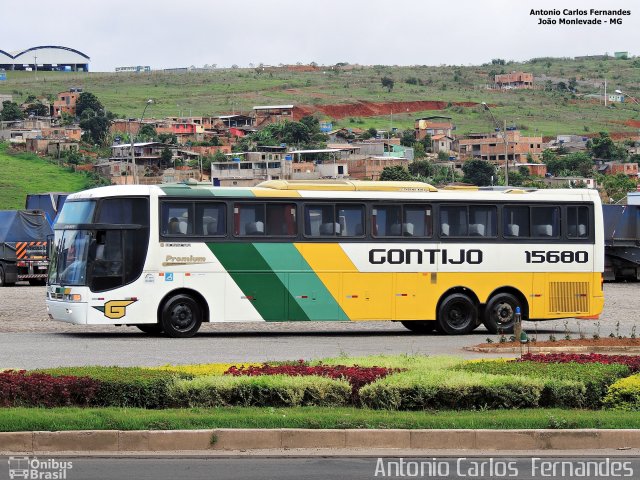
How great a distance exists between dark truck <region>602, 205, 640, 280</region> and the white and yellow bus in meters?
19.7

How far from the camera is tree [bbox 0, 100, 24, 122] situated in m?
171

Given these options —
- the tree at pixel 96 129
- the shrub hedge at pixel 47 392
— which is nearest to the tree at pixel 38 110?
the tree at pixel 96 129

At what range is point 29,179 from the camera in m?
119

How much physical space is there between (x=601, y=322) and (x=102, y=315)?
41.3ft

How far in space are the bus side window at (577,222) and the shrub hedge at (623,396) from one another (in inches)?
527

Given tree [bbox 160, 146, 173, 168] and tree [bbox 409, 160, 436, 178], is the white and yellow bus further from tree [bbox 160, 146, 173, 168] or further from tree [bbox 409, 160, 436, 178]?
tree [bbox 160, 146, 173, 168]

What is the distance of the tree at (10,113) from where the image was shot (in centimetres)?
17062

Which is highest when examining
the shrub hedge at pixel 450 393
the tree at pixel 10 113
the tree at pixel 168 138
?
the tree at pixel 10 113

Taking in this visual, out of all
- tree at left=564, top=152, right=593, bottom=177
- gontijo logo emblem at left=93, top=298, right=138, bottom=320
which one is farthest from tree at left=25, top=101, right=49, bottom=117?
gontijo logo emblem at left=93, top=298, right=138, bottom=320

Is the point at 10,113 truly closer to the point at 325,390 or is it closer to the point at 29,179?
the point at 29,179

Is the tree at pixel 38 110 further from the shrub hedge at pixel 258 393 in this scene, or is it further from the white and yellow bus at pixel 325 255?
the shrub hedge at pixel 258 393

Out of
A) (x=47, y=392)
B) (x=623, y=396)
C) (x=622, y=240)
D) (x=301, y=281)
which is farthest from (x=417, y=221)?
(x=622, y=240)

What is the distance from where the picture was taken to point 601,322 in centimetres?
3058

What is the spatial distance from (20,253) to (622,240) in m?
21.9
